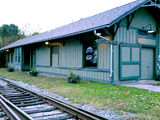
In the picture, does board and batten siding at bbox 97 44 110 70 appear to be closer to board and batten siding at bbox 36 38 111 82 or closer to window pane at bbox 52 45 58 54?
board and batten siding at bbox 36 38 111 82

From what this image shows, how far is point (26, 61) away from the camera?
1955 centimetres

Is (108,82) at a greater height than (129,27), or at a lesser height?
lesser

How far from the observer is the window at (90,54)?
984 centimetres

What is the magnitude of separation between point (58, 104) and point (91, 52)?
599cm

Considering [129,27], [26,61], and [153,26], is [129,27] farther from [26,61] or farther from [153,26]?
[26,61]

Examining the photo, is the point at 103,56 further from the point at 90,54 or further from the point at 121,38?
the point at 121,38

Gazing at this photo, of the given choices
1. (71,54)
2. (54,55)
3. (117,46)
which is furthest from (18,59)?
(117,46)

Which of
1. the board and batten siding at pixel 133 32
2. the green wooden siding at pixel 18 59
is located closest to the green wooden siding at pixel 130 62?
the board and batten siding at pixel 133 32

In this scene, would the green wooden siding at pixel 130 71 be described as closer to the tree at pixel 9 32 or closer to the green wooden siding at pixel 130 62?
the green wooden siding at pixel 130 62

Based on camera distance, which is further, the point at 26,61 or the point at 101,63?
the point at 26,61

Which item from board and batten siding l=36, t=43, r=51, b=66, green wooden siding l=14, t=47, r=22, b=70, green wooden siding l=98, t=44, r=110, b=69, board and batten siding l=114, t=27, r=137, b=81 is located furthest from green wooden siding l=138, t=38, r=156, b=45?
green wooden siding l=14, t=47, r=22, b=70

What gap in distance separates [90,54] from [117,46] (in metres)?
2.03

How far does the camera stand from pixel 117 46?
28.8 ft

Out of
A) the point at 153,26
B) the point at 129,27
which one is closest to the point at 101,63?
the point at 129,27
